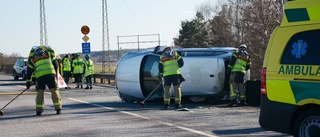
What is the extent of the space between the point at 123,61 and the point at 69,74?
10.7m

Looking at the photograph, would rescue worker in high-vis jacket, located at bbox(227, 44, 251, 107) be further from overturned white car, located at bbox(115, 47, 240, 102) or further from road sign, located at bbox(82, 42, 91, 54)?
road sign, located at bbox(82, 42, 91, 54)

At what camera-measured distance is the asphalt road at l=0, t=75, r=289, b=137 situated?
31.2ft

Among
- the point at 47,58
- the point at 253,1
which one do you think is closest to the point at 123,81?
the point at 47,58

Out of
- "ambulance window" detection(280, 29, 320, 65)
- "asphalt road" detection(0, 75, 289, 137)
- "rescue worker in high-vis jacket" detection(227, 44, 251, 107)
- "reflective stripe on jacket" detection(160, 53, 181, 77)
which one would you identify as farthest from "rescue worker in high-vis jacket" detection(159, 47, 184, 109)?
"ambulance window" detection(280, 29, 320, 65)

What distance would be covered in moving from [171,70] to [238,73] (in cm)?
182

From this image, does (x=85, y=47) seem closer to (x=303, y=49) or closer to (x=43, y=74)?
(x=43, y=74)

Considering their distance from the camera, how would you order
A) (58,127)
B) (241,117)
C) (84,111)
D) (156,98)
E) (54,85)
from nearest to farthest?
(58,127) → (241,117) → (54,85) → (84,111) → (156,98)

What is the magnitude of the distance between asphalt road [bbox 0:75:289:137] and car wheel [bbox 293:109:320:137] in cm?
156

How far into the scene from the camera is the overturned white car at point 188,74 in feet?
46.4

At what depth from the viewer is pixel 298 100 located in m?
7.19

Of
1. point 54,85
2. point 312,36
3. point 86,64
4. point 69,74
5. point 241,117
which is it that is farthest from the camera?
point 69,74

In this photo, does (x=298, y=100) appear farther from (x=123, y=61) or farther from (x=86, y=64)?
(x=86, y=64)

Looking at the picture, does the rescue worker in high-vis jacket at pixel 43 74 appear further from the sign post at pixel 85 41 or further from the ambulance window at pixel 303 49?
the sign post at pixel 85 41

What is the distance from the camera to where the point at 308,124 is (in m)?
7.13
